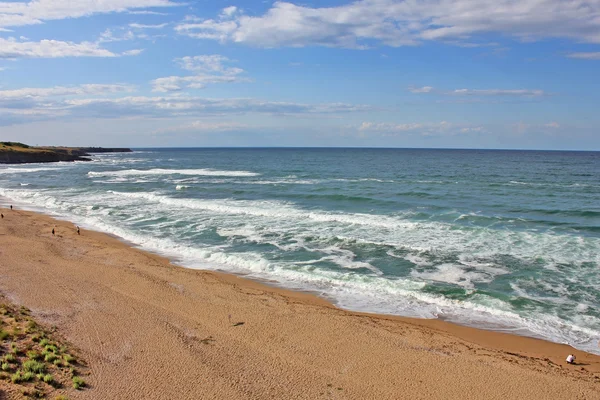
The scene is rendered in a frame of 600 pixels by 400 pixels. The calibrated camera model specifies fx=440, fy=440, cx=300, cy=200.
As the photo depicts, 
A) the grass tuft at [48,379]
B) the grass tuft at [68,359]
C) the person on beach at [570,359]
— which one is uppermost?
the grass tuft at [48,379]

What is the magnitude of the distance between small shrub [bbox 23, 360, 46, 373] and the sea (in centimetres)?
803

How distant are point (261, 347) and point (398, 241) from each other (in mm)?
11956

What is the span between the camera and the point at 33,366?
8.16 m

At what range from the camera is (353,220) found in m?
25.8

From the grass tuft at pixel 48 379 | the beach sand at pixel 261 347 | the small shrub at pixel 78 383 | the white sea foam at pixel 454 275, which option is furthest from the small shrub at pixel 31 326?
the white sea foam at pixel 454 275

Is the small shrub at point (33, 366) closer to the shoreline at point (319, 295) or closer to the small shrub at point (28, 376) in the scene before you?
the small shrub at point (28, 376)

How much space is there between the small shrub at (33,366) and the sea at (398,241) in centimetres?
803

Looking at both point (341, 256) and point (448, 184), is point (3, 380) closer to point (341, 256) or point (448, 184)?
point (341, 256)

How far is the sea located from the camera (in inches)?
532

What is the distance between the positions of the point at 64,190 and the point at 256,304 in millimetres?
34559

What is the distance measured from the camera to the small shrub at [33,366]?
320 inches

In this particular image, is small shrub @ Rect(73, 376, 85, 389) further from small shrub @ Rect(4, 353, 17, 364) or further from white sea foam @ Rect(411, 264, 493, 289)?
white sea foam @ Rect(411, 264, 493, 289)

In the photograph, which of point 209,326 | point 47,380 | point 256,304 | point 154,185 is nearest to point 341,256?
point 256,304

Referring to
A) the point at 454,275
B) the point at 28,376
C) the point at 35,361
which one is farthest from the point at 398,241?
the point at 28,376
